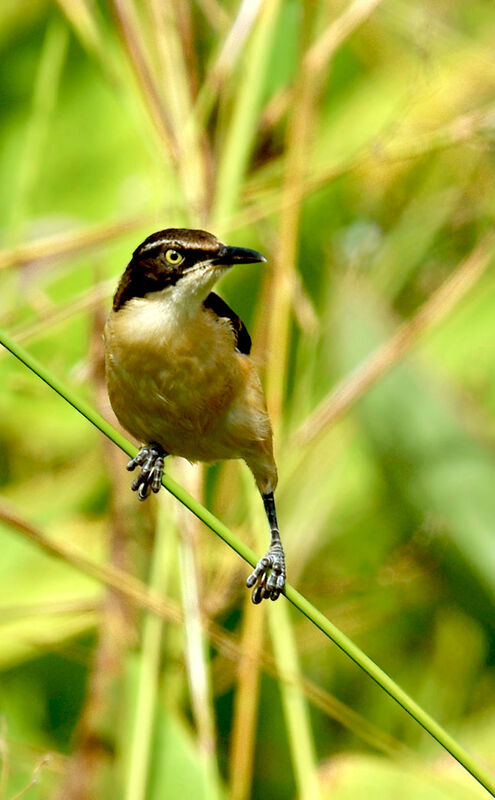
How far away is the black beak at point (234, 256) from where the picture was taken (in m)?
2.01

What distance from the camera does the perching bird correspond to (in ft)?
7.25

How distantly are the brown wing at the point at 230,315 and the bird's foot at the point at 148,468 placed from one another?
306 mm

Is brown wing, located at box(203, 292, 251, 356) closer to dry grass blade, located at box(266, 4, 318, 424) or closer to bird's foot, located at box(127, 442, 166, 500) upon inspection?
bird's foot, located at box(127, 442, 166, 500)

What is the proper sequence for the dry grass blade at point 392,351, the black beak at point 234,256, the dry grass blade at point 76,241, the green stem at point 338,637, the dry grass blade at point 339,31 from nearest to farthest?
→ the green stem at point 338,637 → the black beak at point 234,256 → the dry grass blade at point 392,351 → the dry grass blade at point 76,241 → the dry grass blade at point 339,31

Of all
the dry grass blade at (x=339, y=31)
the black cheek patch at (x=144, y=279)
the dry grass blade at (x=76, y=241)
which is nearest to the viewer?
the black cheek patch at (x=144, y=279)

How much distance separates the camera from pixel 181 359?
2287mm

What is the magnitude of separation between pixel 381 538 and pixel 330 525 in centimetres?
18

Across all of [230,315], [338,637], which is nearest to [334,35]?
[230,315]

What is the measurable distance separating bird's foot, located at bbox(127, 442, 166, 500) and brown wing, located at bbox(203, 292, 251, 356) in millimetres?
306

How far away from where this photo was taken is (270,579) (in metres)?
2.51

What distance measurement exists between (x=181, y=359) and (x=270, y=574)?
23.0 inches

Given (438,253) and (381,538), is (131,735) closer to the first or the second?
(381,538)

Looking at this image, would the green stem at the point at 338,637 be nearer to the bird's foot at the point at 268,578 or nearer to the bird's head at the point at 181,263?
the bird's head at the point at 181,263

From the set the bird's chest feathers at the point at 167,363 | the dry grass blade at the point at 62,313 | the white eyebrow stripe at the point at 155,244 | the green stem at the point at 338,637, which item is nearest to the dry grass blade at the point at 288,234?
the dry grass blade at the point at 62,313
